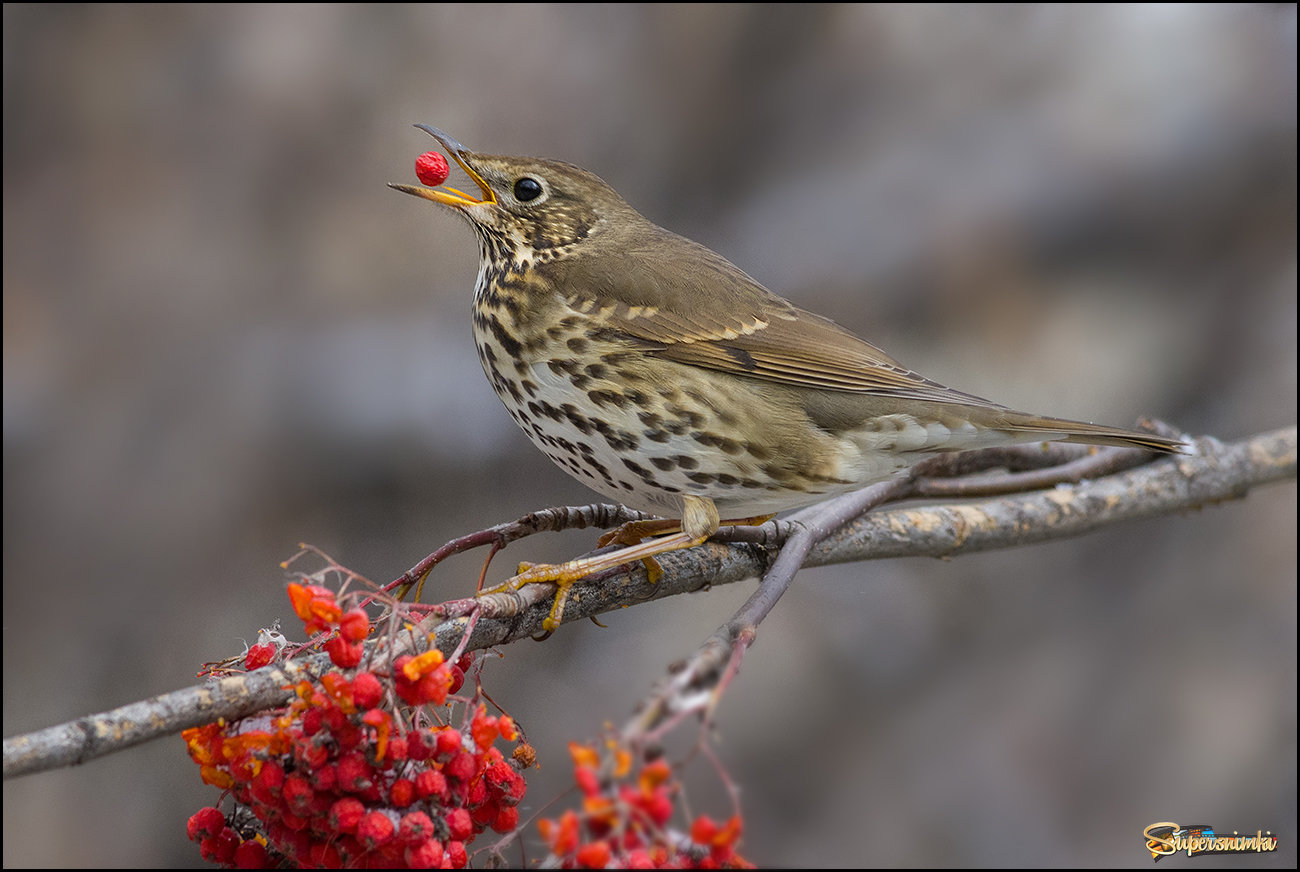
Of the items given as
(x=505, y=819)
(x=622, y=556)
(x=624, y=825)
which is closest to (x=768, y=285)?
(x=622, y=556)

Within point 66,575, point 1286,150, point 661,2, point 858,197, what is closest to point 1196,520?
point 1286,150

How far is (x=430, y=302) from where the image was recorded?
3.48 m

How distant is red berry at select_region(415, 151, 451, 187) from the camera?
234cm

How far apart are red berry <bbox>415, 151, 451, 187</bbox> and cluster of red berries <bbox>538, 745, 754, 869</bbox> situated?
1560 mm

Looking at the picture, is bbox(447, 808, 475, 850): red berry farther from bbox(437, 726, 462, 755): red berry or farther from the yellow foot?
the yellow foot

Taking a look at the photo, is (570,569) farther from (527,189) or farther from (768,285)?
(768,285)

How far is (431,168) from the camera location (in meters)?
2.35

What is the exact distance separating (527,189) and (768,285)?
4.15ft

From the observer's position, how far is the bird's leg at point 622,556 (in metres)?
1.88

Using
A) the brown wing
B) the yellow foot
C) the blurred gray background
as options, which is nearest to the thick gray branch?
the yellow foot

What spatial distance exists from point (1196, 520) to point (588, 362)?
2592 millimetres

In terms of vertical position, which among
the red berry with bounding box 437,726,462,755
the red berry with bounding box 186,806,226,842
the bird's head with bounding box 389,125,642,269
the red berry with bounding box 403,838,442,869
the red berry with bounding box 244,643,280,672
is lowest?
the red berry with bounding box 186,806,226,842

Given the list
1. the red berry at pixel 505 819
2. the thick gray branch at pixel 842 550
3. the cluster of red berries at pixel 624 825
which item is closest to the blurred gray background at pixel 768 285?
the thick gray branch at pixel 842 550

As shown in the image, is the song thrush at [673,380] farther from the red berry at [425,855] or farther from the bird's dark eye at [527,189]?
the red berry at [425,855]
